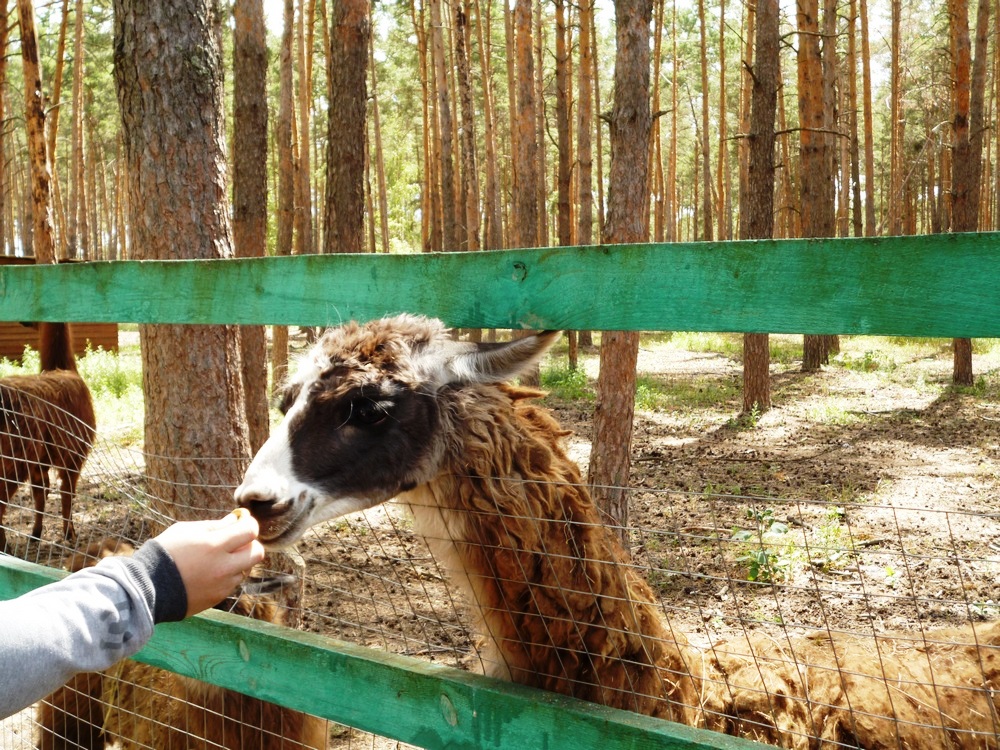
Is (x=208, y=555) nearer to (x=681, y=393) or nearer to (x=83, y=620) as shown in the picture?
(x=83, y=620)

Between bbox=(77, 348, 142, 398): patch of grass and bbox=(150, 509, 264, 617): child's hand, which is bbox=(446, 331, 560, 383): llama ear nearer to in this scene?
bbox=(150, 509, 264, 617): child's hand

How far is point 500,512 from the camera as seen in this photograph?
2240 mm

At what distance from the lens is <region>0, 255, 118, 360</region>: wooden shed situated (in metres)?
18.6

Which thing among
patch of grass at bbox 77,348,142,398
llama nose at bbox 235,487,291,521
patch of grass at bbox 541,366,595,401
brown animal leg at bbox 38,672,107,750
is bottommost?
brown animal leg at bbox 38,672,107,750

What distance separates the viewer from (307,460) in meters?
2.20

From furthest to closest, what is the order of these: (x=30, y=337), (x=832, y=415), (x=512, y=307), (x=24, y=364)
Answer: (x=30, y=337)
(x=24, y=364)
(x=832, y=415)
(x=512, y=307)

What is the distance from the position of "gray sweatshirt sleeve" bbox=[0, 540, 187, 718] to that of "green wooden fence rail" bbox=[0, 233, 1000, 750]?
0.78 meters

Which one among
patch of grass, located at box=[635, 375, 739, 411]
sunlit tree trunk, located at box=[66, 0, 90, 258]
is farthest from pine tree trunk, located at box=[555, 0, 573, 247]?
sunlit tree trunk, located at box=[66, 0, 90, 258]

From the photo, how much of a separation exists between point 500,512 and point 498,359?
0.44m

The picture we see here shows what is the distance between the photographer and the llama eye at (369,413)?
227 cm

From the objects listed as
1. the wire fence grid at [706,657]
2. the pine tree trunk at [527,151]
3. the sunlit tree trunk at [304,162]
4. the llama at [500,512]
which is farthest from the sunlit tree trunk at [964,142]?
the sunlit tree trunk at [304,162]

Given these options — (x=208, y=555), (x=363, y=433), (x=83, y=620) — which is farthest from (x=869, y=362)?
(x=83, y=620)

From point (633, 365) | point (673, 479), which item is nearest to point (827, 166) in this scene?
point (673, 479)

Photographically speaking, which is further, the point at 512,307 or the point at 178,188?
the point at 178,188
